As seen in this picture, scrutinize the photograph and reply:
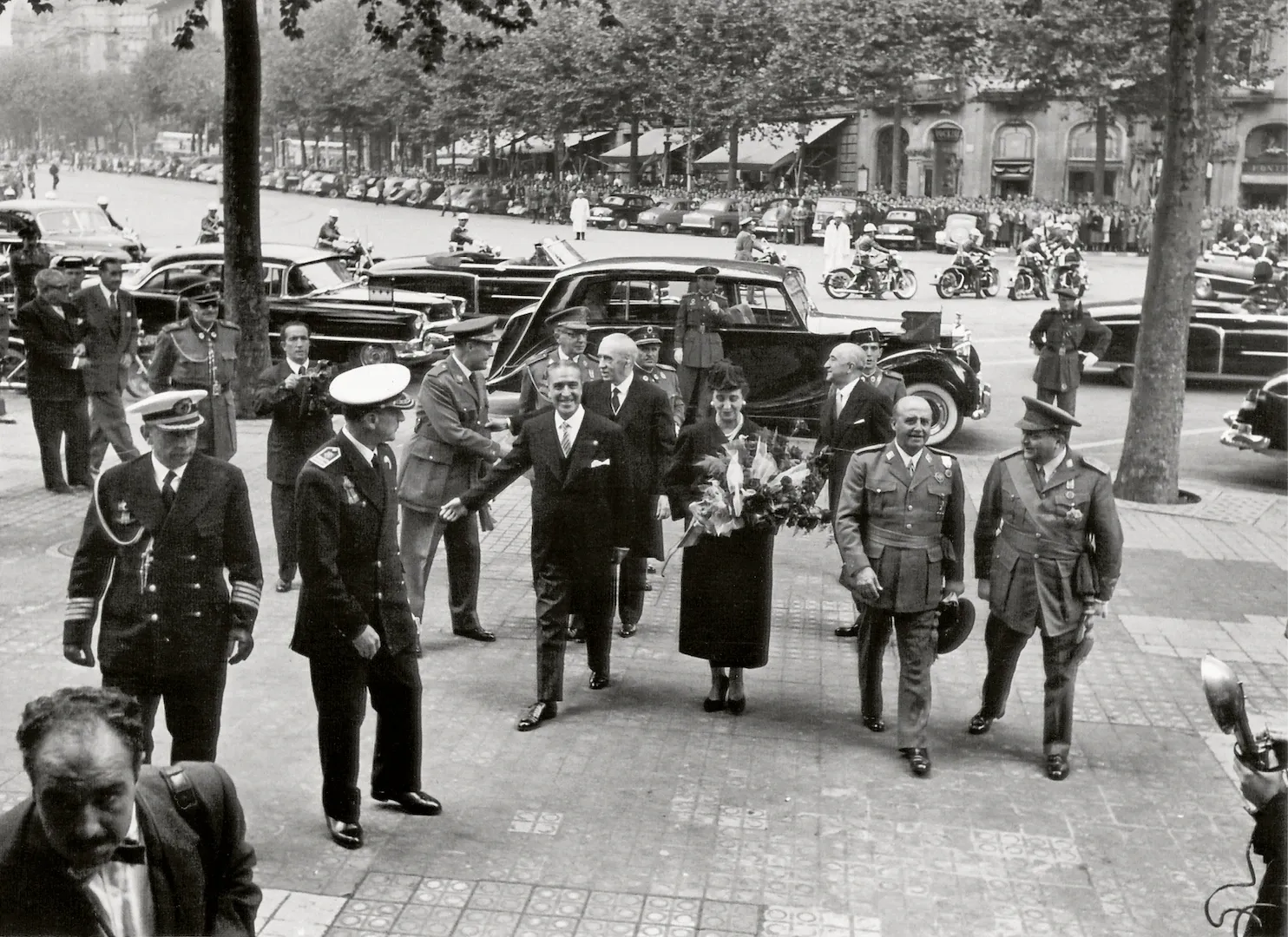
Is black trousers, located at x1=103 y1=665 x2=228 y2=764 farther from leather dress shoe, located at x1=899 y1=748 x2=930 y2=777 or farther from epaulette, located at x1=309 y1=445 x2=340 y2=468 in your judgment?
leather dress shoe, located at x1=899 y1=748 x2=930 y2=777

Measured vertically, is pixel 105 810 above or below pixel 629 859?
above

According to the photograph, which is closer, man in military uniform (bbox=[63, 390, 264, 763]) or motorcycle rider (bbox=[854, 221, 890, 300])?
man in military uniform (bbox=[63, 390, 264, 763])

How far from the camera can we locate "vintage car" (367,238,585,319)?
19.7m

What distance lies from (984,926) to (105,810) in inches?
137

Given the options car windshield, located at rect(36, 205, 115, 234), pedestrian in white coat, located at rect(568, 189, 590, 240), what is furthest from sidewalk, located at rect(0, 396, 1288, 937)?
pedestrian in white coat, located at rect(568, 189, 590, 240)

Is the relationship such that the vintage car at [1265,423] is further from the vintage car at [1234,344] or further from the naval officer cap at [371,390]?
the naval officer cap at [371,390]

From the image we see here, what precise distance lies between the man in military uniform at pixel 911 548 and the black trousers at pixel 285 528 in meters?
3.79

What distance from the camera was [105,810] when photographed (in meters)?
2.83

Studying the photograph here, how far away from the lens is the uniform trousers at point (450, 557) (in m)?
8.61

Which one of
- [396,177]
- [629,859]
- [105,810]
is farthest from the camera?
[396,177]

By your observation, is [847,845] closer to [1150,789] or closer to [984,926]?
[984,926]

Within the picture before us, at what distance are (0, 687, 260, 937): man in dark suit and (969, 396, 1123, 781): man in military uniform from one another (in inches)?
183

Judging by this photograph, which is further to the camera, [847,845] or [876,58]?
[876,58]

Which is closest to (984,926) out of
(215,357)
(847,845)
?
(847,845)
